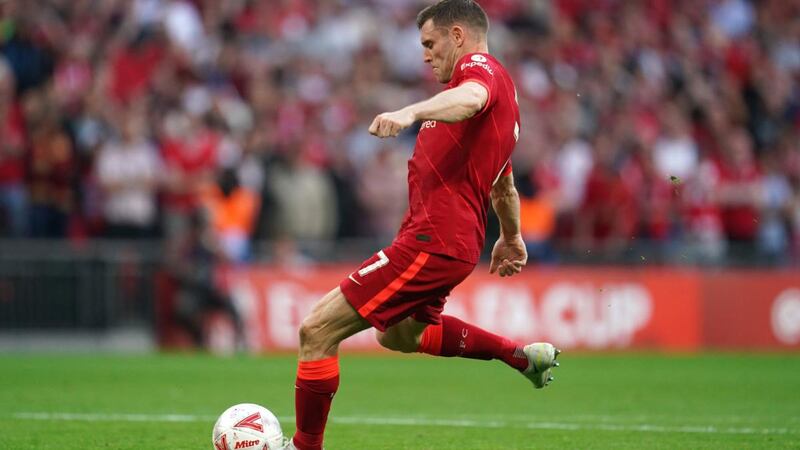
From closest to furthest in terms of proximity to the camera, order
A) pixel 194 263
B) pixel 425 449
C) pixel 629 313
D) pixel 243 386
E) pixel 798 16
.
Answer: pixel 425 449 < pixel 243 386 < pixel 194 263 < pixel 629 313 < pixel 798 16

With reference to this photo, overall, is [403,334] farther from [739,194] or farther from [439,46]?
[739,194]

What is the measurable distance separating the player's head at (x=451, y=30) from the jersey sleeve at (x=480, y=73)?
135 mm

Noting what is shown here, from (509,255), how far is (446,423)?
5.64 ft

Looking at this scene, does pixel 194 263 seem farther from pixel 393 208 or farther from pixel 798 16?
pixel 798 16

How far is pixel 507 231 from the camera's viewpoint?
322 inches

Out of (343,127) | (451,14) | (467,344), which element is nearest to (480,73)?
(451,14)

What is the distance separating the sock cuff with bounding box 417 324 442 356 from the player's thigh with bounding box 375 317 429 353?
0.24 feet

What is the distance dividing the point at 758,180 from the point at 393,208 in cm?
573

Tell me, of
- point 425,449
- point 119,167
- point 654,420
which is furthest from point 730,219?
point 425,449

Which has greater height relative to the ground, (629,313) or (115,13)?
(115,13)

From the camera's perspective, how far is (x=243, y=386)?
1234 cm

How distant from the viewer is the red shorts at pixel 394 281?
695 centimetres

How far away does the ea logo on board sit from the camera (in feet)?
59.9

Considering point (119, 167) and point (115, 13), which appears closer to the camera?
point (119, 167)
